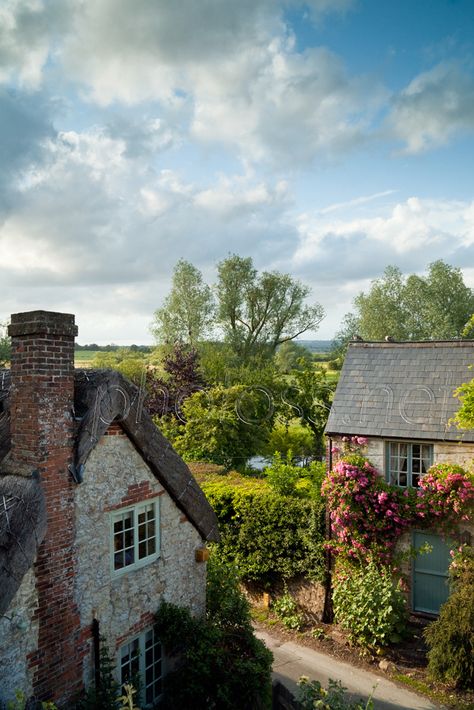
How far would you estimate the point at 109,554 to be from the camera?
28.5 ft

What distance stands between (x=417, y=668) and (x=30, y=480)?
11847 millimetres

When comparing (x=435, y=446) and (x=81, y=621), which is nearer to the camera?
(x=81, y=621)

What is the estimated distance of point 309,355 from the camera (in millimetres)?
51906

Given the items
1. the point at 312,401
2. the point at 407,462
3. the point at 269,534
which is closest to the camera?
the point at 407,462

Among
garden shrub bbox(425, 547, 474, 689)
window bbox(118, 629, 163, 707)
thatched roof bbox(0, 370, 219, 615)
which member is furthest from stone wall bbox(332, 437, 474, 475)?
window bbox(118, 629, 163, 707)

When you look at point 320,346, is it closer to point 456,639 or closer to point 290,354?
point 290,354

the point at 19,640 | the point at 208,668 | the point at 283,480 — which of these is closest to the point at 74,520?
the point at 19,640

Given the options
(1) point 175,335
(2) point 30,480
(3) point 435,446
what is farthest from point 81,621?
(1) point 175,335

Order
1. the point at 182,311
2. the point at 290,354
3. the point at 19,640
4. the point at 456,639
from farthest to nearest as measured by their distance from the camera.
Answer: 1. the point at 290,354
2. the point at 182,311
3. the point at 456,639
4. the point at 19,640

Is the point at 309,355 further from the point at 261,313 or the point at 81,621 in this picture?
the point at 81,621

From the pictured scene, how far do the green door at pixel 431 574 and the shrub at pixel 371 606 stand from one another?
75 cm

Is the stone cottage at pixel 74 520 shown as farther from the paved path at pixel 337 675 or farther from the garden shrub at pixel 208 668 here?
the paved path at pixel 337 675

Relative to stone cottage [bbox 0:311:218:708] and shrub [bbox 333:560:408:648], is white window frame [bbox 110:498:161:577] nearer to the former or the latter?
stone cottage [bbox 0:311:218:708]

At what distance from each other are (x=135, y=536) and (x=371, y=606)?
851cm
